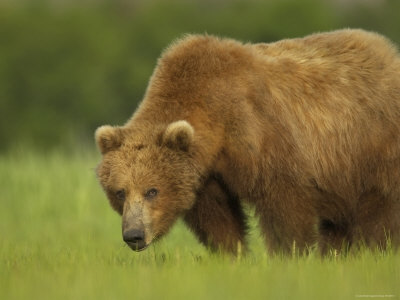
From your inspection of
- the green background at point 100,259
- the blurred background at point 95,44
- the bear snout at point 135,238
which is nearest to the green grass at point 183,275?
the green background at point 100,259

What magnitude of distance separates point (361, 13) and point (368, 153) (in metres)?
71.4

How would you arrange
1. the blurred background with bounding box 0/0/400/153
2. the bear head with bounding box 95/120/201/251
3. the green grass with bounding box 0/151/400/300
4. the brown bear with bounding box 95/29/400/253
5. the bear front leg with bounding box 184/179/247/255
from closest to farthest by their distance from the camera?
1. the green grass with bounding box 0/151/400/300
2. the bear head with bounding box 95/120/201/251
3. the brown bear with bounding box 95/29/400/253
4. the bear front leg with bounding box 184/179/247/255
5. the blurred background with bounding box 0/0/400/153

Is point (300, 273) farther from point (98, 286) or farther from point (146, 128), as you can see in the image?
point (146, 128)

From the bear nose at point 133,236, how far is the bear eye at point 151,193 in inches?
10.3

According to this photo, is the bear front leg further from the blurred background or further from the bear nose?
the blurred background

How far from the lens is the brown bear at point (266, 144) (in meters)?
6.84

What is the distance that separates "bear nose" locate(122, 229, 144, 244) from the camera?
259 inches

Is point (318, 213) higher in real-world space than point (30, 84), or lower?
lower

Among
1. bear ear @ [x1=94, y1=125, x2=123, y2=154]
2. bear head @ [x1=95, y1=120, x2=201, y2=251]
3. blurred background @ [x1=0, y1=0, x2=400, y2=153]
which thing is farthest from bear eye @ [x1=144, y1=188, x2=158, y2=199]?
blurred background @ [x1=0, y1=0, x2=400, y2=153]

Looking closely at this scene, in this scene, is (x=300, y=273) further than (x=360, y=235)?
No

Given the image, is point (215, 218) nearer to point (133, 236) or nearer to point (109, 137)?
point (133, 236)

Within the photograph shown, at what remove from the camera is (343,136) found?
Result: 293 inches

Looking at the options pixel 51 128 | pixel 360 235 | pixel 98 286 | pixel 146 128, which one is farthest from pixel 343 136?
pixel 51 128

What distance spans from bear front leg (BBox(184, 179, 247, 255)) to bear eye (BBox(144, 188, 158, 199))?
0.41 meters
